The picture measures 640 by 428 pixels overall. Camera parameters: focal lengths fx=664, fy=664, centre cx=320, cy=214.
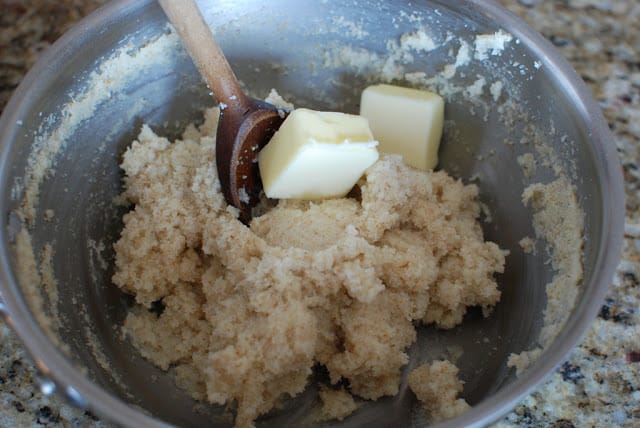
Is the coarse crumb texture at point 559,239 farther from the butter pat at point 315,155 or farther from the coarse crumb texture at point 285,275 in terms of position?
the butter pat at point 315,155

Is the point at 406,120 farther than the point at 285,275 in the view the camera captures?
Yes

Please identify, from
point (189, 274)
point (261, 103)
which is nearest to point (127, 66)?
point (261, 103)

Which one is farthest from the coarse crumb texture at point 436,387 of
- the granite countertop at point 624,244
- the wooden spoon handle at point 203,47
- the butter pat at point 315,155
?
the wooden spoon handle at point 203,47

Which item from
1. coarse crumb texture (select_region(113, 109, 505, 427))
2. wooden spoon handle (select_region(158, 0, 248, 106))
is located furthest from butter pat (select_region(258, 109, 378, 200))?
wooden spoon handle (select_region(158, 0, 248, 106))

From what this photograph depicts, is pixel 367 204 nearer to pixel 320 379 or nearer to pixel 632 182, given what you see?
pixel 320 379

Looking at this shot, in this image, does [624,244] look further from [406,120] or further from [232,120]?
[232,120]

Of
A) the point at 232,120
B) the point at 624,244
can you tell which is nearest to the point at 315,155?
the point at 232,120

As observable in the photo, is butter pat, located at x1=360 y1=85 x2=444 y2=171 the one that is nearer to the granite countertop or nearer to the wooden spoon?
the wooden spoon
